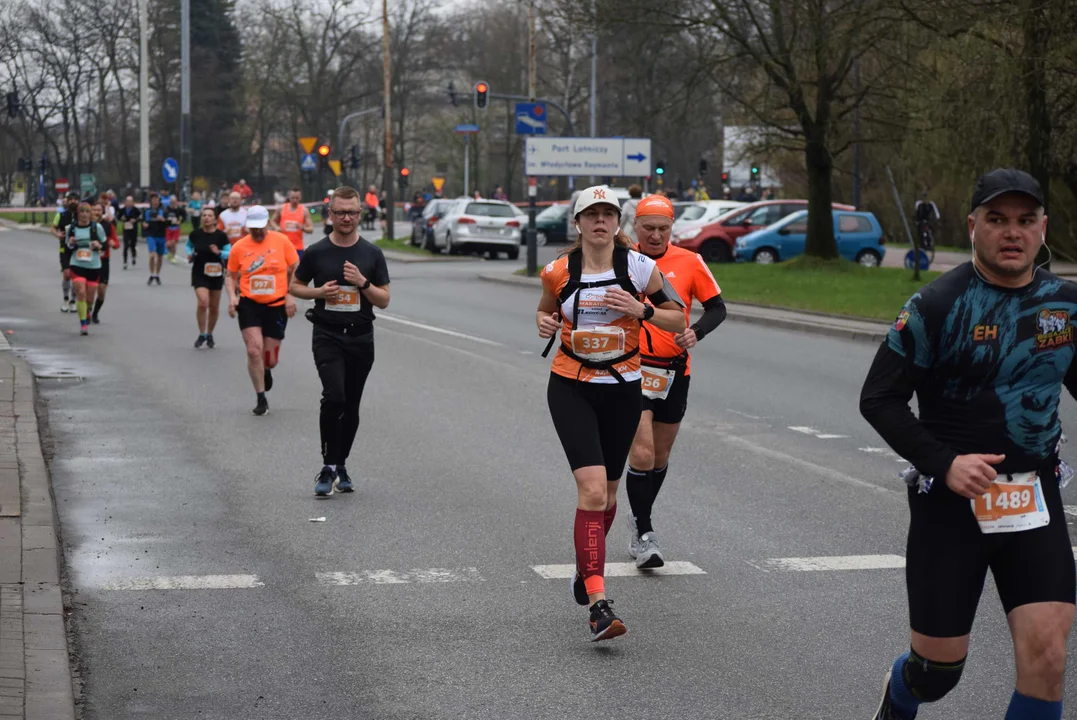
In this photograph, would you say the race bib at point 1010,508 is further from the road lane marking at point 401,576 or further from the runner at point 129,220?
the runner at point 129,220

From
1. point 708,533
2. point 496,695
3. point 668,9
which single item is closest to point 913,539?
point 496,695

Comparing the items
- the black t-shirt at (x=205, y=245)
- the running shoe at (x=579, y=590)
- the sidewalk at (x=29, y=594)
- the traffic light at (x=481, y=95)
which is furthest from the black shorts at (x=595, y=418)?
the traffic light at (x=481, y=95)

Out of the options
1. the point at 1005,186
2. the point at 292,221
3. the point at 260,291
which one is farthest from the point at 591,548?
the point at 292,221

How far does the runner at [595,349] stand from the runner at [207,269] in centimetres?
1243

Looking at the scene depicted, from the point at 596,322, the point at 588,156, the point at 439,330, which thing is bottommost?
the point at 439,330

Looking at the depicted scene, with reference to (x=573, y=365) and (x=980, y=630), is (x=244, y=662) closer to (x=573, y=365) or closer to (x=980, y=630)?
(x=573, y=365)

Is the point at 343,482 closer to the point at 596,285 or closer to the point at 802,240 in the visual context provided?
the point at 596,285

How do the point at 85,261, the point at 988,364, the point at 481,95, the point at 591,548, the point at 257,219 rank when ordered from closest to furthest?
the point at 988,364 < the point at 591,548 < the point at 257,219 < the point at 85,261 < the point at 481,95

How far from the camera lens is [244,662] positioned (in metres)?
5.94

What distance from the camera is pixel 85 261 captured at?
20562 millimetres

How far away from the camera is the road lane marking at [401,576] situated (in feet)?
23.9

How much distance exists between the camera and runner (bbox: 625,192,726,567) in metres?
7.39

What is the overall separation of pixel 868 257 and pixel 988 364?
3466 cm

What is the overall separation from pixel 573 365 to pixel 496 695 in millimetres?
1499
